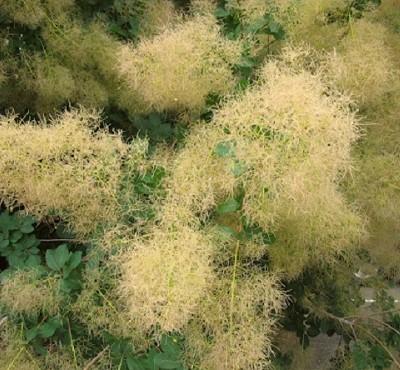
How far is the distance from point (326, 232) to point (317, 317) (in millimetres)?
804

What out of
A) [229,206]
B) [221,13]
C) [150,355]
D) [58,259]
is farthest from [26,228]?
[221,13]

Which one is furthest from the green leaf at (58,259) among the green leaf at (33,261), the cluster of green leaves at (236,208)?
the cluster of green leaves at (236,208)

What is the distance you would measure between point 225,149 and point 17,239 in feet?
2.50

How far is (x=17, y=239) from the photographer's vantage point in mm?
1877

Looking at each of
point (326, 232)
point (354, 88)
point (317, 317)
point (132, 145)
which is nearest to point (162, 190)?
point (132, 145)

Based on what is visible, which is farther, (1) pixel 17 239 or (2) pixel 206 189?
(1) pixel 17 239

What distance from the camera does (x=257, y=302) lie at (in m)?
1.57

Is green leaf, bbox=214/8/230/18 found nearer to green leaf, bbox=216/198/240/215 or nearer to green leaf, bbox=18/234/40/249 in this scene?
green leaf, bbox=216/198/240/215

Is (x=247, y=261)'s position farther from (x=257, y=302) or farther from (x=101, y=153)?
(x=101, y=153)

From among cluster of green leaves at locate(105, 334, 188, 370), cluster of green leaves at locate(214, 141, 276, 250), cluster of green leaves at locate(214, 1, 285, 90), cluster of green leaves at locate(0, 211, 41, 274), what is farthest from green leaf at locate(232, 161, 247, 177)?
cluster of green leaves at locate(0, 211, 41, 274)

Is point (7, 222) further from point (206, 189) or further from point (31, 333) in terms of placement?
point (206, 189)

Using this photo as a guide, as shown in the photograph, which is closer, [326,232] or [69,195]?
[69,195]

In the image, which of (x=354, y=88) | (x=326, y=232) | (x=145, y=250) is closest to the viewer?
(x=145, y=250)

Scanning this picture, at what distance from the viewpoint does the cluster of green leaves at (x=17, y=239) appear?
1.86m
